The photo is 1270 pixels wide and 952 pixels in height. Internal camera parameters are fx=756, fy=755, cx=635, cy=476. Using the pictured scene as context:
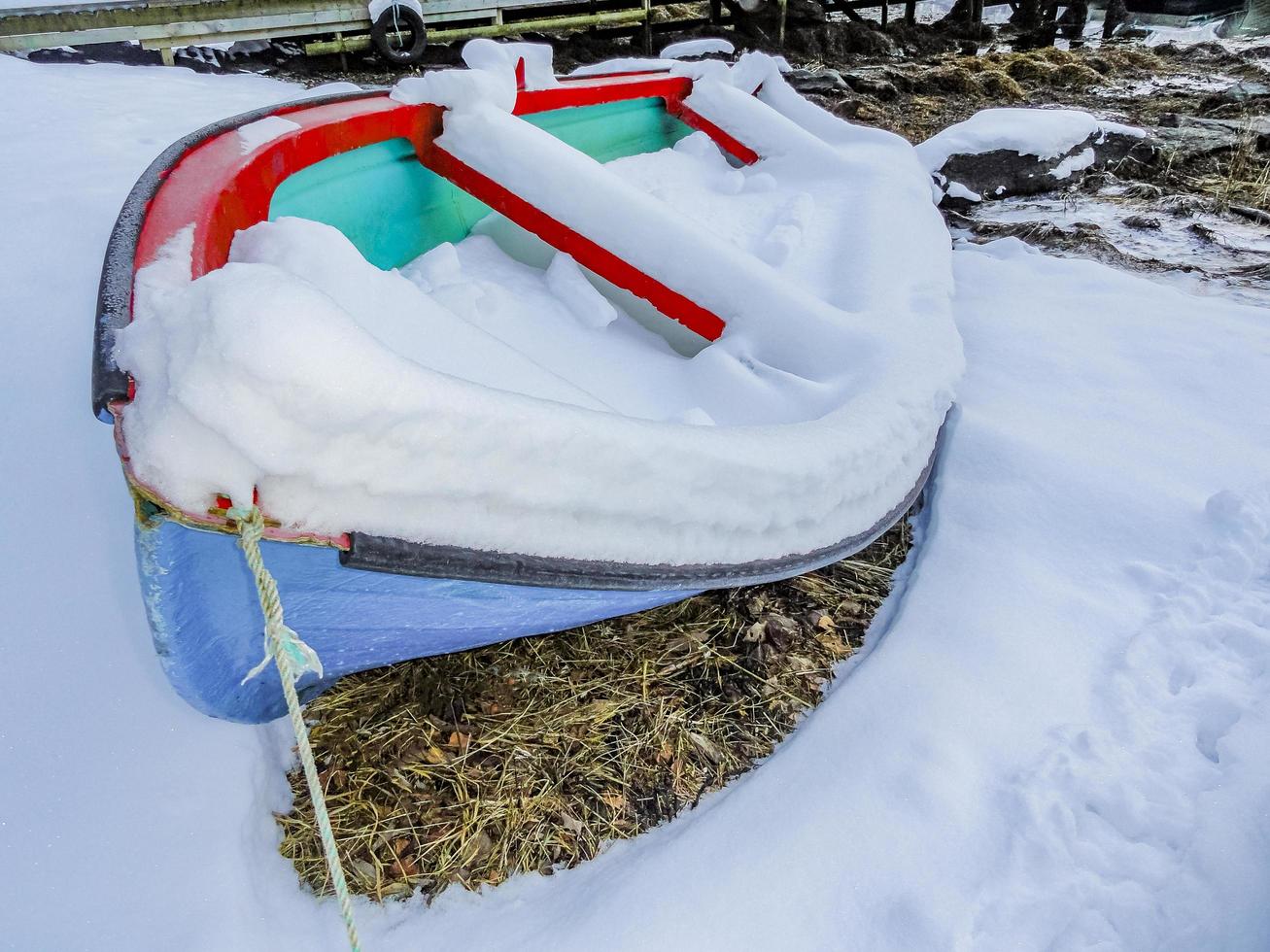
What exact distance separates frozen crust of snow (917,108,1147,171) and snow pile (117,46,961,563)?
201 cm

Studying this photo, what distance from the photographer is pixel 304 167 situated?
6.30 ft

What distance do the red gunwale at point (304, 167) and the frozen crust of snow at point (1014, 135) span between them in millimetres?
2626

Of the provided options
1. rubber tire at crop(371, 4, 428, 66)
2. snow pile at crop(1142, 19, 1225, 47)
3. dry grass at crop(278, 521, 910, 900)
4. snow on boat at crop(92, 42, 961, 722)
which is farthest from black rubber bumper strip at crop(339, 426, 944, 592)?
snow pile at crop(1142, 19, 1225, 47)

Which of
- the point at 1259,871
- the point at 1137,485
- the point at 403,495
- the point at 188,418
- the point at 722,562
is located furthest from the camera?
the point at 1137,485

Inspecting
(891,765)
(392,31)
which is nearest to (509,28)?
(392,31)

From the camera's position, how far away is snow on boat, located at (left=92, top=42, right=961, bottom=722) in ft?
2.96

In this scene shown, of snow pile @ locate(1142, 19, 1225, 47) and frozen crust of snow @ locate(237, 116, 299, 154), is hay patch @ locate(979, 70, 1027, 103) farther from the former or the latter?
frozen crust of snow @ locate(237, 116, 299, 154)

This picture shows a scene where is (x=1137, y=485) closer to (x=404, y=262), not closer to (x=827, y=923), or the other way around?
(x=827, y=923)

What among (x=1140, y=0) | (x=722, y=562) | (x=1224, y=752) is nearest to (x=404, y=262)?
(x=722, y=562)

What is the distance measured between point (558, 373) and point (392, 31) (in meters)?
8.22

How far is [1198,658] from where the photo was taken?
1612 millimetres

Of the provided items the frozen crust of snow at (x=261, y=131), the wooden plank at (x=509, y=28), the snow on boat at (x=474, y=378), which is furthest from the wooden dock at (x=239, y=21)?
the frozen crust of snow at (x=261, y=131)

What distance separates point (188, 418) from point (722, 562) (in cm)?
89

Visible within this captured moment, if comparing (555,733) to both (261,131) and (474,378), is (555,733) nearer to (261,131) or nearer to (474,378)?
(474,378)
